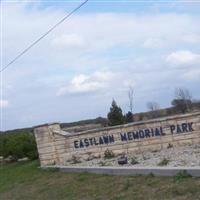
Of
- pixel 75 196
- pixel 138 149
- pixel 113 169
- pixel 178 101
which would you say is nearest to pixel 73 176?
pixel 113 169

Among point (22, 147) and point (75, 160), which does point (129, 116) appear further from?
point (75, 160)

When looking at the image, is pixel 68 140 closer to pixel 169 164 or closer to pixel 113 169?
pixel 113 169

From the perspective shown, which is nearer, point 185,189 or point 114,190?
point 185,189

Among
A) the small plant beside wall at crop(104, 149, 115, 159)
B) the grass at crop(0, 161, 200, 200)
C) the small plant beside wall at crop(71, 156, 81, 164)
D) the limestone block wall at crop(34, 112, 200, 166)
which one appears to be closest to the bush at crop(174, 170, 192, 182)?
the grass at crop(0, 161, 200, 200)

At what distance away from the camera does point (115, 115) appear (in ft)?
139

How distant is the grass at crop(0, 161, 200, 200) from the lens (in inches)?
418

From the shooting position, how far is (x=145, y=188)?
11.6m

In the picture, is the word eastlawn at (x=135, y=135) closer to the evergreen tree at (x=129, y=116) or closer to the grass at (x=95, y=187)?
the grass at (x=95, y=187)

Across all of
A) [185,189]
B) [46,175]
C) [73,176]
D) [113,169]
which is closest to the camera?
[185,189]

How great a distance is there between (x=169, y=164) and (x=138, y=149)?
811 centimetres

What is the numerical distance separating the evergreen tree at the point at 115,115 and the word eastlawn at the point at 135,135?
16868 mm

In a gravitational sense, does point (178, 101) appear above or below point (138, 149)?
above

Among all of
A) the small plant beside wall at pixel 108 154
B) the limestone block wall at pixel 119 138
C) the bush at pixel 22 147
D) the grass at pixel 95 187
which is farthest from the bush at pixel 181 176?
the bush at pixel 22 147

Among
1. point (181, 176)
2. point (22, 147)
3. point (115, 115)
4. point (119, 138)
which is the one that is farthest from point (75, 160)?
point (115, 115)
